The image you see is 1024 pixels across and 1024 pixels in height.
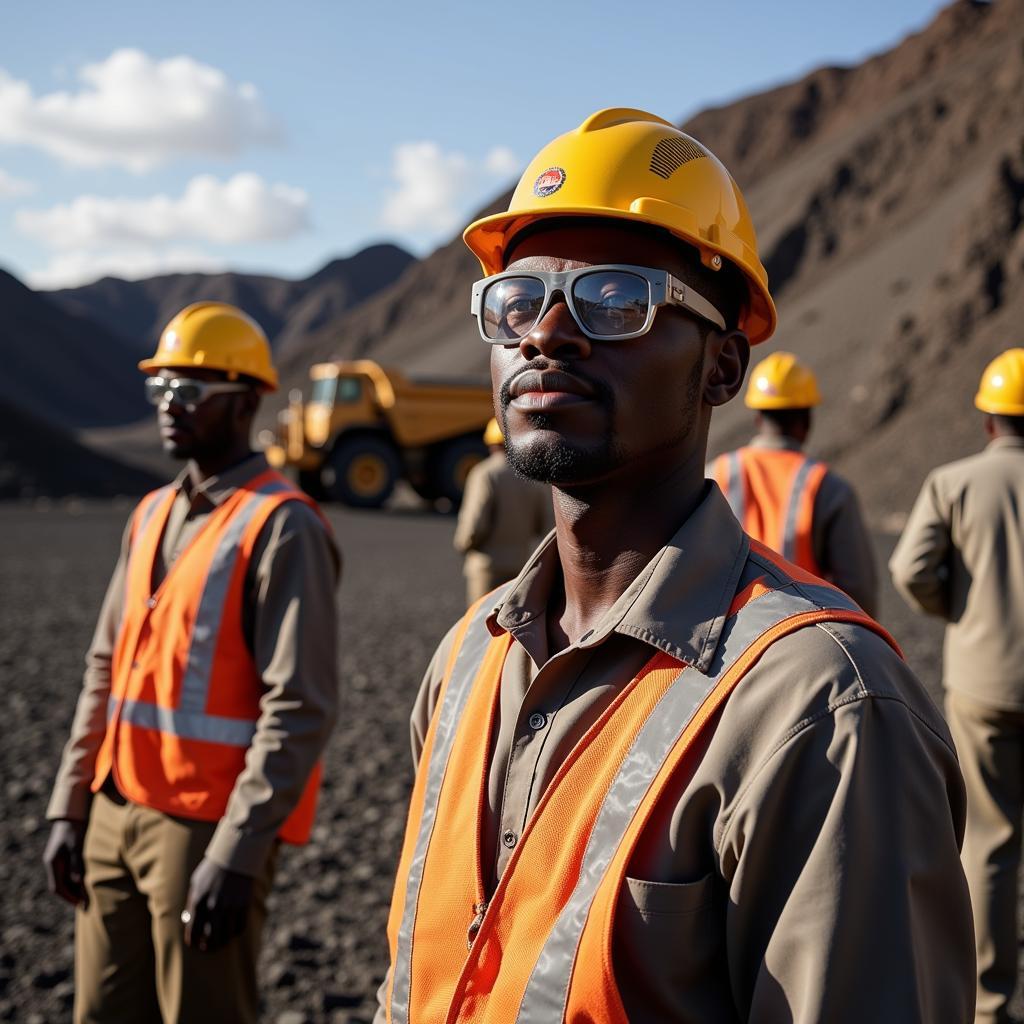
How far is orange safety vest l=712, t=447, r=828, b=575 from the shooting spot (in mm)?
4348

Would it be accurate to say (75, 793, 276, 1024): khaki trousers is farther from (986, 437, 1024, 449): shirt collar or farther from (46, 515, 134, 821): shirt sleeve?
(986, 437, 1024, 449): shirt collar

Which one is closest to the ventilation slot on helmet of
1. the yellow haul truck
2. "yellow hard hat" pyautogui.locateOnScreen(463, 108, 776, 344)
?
"yellow hard hat" pyautogui.locateOnScreen(463, 108, 776, 344)

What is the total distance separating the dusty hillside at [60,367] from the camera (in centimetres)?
8038

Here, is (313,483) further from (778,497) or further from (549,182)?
(549,182)

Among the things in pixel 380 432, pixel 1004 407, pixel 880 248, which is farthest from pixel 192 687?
pixel 880 248

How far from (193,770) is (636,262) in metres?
1.82

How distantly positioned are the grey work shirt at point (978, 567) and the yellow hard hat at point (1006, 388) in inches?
4.8

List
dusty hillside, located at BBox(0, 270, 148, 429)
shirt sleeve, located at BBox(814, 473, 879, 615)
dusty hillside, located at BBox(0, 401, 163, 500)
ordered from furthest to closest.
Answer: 1. dusty hillside, located at BBox(0, 270, 148, 429)
2. dusty hillside, located at BBox(0, 401, 163, 500)
3. shirt sleeve, located at BBox(814, 473, 879, 615)

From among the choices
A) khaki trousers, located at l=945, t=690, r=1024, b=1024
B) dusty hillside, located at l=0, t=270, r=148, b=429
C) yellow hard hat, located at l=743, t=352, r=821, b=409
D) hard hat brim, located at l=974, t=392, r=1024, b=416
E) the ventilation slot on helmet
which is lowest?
khaki trousers, located at l=945, t=690, r=1024, b=1024

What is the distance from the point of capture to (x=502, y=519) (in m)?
6.66

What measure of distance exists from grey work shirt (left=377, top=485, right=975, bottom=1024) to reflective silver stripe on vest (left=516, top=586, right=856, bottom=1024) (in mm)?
34

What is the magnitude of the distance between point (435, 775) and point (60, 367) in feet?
302

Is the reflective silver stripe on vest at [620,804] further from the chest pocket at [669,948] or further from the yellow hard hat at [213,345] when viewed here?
the yellow hard hat at [213,345]

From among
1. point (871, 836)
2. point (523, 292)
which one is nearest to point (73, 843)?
point (523, 292)
